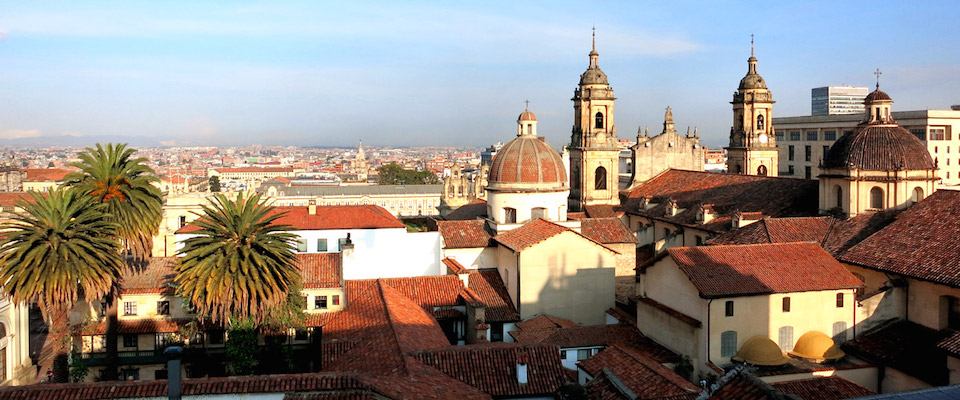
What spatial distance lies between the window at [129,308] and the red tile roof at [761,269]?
21623 mm

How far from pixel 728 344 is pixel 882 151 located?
13696 millimetres

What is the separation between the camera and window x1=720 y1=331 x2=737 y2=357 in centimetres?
2733

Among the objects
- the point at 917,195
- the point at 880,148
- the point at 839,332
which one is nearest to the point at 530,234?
the point at 839,332

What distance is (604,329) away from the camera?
3150cm

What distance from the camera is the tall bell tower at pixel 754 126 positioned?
56.1 m

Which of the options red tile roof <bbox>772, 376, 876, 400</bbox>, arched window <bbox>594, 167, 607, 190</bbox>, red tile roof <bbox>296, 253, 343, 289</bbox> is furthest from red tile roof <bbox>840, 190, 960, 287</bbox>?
arched window <bbox>594, 167, 607, 190</bbox>

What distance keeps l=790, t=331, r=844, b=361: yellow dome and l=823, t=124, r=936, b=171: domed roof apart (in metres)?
10.3

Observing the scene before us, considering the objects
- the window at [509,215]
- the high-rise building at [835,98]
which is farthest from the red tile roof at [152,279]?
the high-rise building at [835,98]

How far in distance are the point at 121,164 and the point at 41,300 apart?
6774 mm

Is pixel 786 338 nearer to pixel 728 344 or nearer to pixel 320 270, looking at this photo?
pixel 728 344

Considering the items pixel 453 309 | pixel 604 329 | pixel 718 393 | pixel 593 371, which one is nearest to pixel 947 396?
pixel 718 393

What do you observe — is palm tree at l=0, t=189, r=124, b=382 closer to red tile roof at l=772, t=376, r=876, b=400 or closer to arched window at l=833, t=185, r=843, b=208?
red tile roof at l=772, t=376, r=876, b=400

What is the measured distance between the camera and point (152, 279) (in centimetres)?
3328

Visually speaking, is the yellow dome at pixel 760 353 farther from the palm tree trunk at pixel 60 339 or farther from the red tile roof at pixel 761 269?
the palm tree trunk at pixel 60 339
